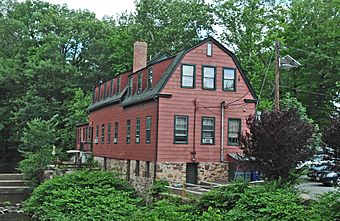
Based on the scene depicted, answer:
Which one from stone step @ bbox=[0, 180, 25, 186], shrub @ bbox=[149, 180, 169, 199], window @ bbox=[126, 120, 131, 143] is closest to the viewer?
shrub @ bbox=[149, 180, 169, 199]

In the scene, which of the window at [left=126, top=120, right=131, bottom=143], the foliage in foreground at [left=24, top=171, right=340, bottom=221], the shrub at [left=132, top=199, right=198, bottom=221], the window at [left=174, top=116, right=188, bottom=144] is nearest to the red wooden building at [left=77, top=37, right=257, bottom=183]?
the window at [left=174, top=116, right=188, bottom=144]

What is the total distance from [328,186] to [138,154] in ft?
34.2

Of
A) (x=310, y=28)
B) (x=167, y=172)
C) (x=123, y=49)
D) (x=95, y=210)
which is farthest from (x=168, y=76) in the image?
(x=123, y=49)

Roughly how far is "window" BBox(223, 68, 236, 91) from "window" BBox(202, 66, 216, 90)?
68 cm

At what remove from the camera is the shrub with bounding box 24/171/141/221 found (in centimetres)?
2215

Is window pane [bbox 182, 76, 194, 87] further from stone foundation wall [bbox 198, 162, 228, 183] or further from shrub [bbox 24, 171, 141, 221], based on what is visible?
shrub [bbox 24, 171, 141, 221]

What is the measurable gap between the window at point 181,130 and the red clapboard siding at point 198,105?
8.2 inches

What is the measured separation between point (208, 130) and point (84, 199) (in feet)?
24.2

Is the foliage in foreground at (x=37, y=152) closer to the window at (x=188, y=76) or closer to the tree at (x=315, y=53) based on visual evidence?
the window at (x=188, y=76)

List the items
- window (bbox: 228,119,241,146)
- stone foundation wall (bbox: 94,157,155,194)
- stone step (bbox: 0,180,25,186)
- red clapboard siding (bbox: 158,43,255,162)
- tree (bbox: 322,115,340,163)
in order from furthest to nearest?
stone step (bbox: 0,180,25,186), window (bbox: 228,119,241,146), stone foundation wall (bbox: 94,157,155,194), red clapboard siding (bbox: 158,43,255,162), tree (bbox: 322,115,340,163)

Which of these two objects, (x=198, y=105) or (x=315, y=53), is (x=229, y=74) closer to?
(x=198, y=105)

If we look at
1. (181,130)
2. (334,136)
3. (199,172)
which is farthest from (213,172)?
(334,136)

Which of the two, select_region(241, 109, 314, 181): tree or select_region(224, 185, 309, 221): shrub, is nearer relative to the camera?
select_region(224, 185, 309, 221): shrub

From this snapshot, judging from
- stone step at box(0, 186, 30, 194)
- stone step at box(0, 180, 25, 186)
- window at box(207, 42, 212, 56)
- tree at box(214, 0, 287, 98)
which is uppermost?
tree at box(214, 0, 287, 98)
